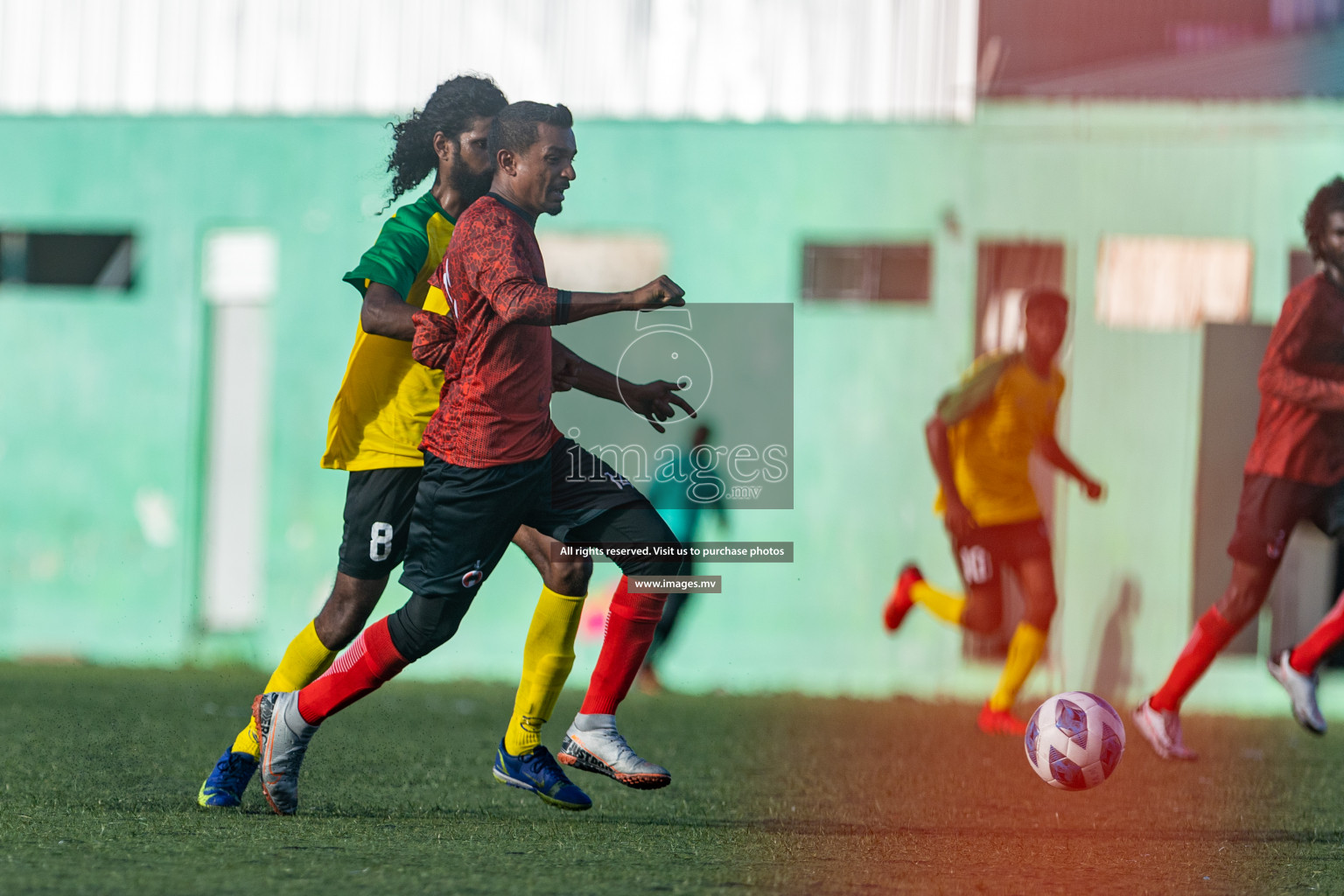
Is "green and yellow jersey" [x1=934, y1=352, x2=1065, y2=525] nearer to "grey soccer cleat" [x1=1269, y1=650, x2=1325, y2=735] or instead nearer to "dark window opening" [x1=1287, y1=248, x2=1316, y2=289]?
"grey soccer cleat" [x1=1269, y1=650, x2=1325, y2=735]

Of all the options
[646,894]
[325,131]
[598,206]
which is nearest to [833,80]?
[598,206]

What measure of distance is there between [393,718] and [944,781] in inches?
113

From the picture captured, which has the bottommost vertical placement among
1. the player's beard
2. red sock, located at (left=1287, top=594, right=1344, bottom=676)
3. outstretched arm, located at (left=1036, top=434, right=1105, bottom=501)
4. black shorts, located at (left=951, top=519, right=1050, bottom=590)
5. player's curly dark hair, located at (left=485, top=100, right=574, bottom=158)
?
red sock, located at (left=1287, top=594, right=1344, bottom=676)

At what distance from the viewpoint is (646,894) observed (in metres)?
3.65

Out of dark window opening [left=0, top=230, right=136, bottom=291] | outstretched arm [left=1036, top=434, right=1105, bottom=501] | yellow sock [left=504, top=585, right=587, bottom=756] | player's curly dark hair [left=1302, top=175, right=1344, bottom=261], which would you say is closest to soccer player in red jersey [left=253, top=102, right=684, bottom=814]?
yellow sock [left=504, top=585, right=587, bottom=756]

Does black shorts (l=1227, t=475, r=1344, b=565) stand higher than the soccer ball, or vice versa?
black shorts (l=1227, t=475, r=1344, b=565)

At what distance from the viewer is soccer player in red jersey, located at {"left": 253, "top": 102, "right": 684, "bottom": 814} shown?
15.0ft

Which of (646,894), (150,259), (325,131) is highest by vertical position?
(325,131)

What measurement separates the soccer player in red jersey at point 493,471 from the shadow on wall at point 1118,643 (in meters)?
6.17

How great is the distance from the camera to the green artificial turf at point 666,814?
12.9ft

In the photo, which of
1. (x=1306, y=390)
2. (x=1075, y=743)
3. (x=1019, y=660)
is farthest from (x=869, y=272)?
(x=1075, y=743)

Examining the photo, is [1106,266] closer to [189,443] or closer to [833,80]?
[833,80]

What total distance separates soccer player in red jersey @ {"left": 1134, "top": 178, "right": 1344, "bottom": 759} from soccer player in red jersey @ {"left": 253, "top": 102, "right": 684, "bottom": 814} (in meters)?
2.79

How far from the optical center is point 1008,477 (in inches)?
313
